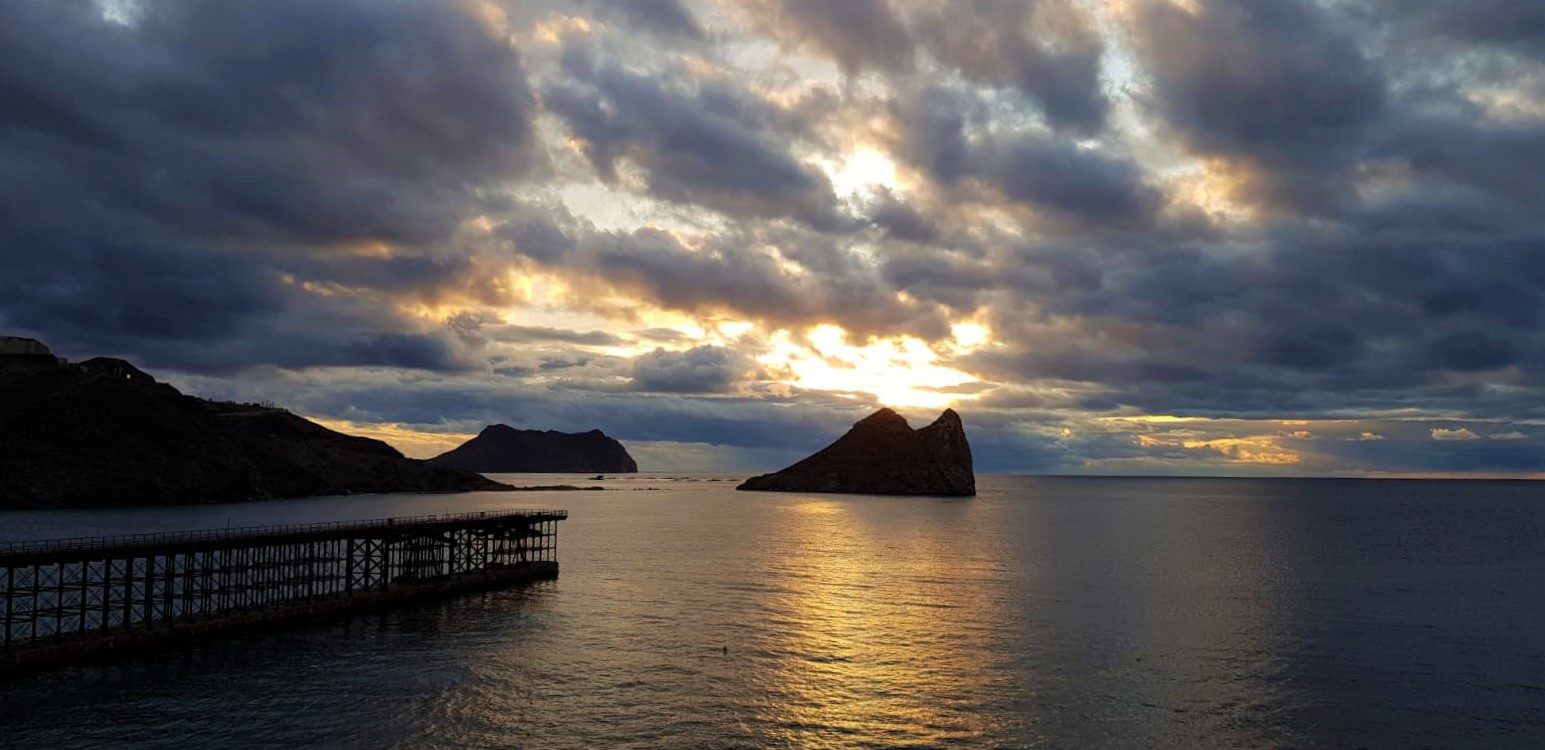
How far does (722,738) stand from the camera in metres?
49.9

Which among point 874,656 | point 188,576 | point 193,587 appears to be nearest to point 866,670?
point 874,656

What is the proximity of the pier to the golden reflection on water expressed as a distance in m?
38.4

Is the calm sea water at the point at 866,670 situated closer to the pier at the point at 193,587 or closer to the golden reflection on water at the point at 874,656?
the golden reflection on water at the point at 874,656

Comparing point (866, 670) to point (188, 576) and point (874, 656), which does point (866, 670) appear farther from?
point (188, 576)

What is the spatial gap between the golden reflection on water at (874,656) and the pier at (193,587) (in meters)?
38.4

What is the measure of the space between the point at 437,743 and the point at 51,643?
35.2 meters

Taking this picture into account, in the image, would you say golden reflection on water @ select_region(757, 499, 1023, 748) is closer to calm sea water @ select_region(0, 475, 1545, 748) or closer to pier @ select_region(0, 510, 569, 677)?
calm sea water @ select_region(0, 475, 1545, 748)

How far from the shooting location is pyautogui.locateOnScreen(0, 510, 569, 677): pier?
65312 millimetres

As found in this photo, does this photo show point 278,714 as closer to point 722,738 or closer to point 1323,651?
point 722,738

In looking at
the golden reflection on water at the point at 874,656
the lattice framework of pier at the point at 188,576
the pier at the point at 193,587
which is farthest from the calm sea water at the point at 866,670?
the lattice framework of pier at the point at 188,576

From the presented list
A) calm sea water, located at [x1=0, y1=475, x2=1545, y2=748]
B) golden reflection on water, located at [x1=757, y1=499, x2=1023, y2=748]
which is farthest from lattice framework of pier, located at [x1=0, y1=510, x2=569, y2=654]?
golden reflection on water, located at [x1=757, y1=499, x2=1023, y2=748]

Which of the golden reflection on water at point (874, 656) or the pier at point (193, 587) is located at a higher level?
the pier at point (193, 587)

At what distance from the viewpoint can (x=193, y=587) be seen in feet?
313

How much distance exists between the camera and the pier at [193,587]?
65.3 metres
